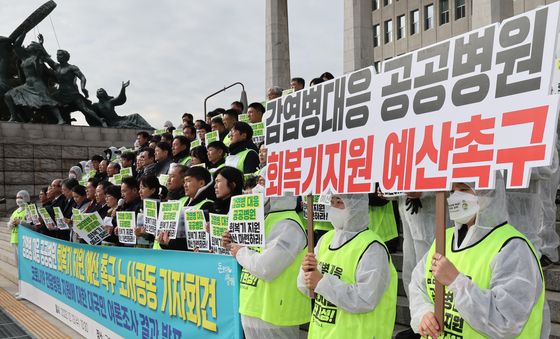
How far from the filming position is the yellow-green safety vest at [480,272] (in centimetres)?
232

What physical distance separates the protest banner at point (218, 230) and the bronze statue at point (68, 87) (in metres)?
21.0

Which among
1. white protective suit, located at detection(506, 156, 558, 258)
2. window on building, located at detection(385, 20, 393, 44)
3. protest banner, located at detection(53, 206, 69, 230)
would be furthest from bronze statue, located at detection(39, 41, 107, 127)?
window on building, located at detection(385, 20, 393, 44)

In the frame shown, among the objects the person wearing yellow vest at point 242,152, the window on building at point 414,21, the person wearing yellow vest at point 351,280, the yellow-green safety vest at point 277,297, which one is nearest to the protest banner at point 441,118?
the person wearing yellow vest at point 351,280

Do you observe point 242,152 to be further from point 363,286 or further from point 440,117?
point 440,117

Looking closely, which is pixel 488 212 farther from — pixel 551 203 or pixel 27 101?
pixel 27 101

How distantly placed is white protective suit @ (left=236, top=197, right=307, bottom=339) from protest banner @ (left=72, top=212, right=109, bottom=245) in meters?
3.10

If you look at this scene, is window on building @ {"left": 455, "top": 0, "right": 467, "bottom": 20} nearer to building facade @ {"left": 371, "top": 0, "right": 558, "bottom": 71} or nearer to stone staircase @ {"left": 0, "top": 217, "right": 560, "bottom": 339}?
building facade @ {"left": 371, "top": 0, "right": 558, "bottom": 71}

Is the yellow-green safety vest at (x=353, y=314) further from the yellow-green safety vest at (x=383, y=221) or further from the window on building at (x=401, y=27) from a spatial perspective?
the window on building at (x=401, y=27)

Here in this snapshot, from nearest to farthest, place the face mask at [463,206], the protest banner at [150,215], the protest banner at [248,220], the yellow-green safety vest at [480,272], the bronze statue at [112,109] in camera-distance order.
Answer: the yellow-green safety vest at [480,272] → the face mask at [463,206] → the protest banner at [248,220] → the protest banner at [150,215] → the bronze statue at [112,109]

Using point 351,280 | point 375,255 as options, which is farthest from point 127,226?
point 375,255

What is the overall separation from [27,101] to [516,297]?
23146 millimetres

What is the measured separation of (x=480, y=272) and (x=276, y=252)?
1.63 m

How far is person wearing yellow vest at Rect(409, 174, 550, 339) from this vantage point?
87.0 inches

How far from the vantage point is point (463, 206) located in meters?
2.47
